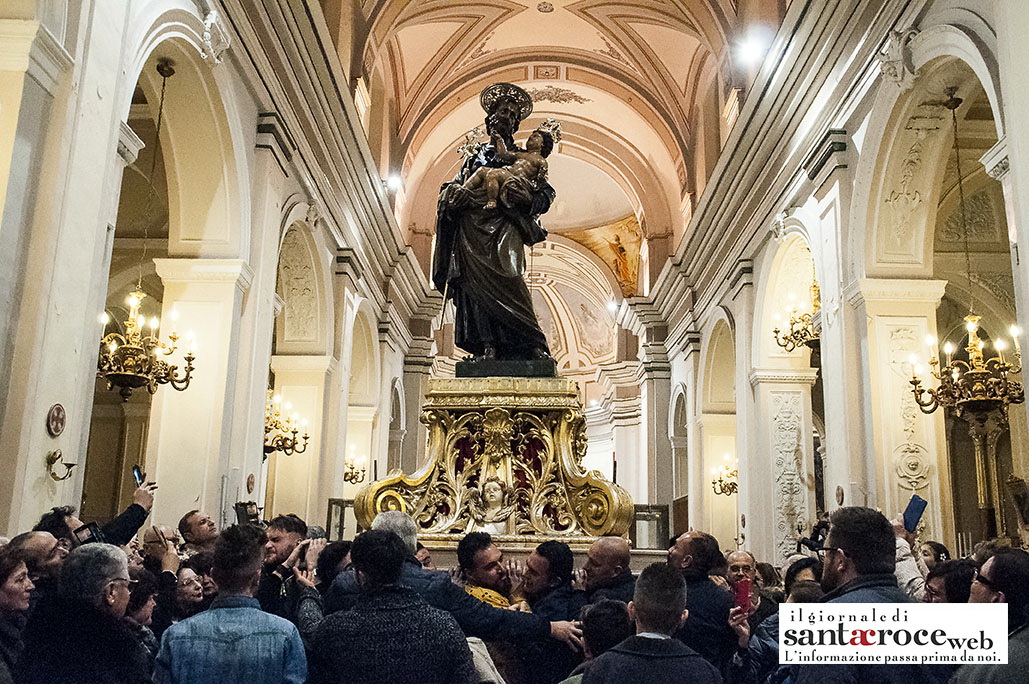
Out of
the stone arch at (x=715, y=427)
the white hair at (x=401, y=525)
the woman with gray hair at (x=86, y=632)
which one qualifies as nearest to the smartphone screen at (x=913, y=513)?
the white hair at (x=401, y=525)

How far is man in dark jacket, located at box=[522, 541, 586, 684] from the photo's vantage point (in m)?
3.22

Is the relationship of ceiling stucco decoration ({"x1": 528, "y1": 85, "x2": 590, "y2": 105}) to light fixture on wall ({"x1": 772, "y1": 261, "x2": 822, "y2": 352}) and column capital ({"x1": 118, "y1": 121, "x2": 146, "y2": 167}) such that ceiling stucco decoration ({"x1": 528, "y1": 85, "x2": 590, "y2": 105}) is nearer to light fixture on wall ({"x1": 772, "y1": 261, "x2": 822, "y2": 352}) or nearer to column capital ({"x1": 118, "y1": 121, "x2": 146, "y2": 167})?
light fixture on wall ({"x1": 772, "y1": 261, "x2": 822, "y2": 352})

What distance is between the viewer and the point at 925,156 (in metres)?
8.32

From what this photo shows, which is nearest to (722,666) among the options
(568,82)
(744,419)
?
(744,419)

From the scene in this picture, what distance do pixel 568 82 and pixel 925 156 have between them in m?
11.3

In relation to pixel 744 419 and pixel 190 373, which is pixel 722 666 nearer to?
A: pixel 190 373

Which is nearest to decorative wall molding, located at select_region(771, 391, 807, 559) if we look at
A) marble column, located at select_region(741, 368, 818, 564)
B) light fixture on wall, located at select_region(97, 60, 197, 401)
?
marble column, located at select_region(741, 368, 818, 564)

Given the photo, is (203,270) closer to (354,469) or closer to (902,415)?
(902,415)

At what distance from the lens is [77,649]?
2.45m

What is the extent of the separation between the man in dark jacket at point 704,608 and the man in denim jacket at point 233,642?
1.36 m

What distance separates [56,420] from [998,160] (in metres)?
5.84

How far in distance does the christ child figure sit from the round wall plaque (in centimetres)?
273

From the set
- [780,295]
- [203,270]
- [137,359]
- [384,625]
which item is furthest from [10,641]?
[780,295]

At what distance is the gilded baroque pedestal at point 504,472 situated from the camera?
5.51 m
